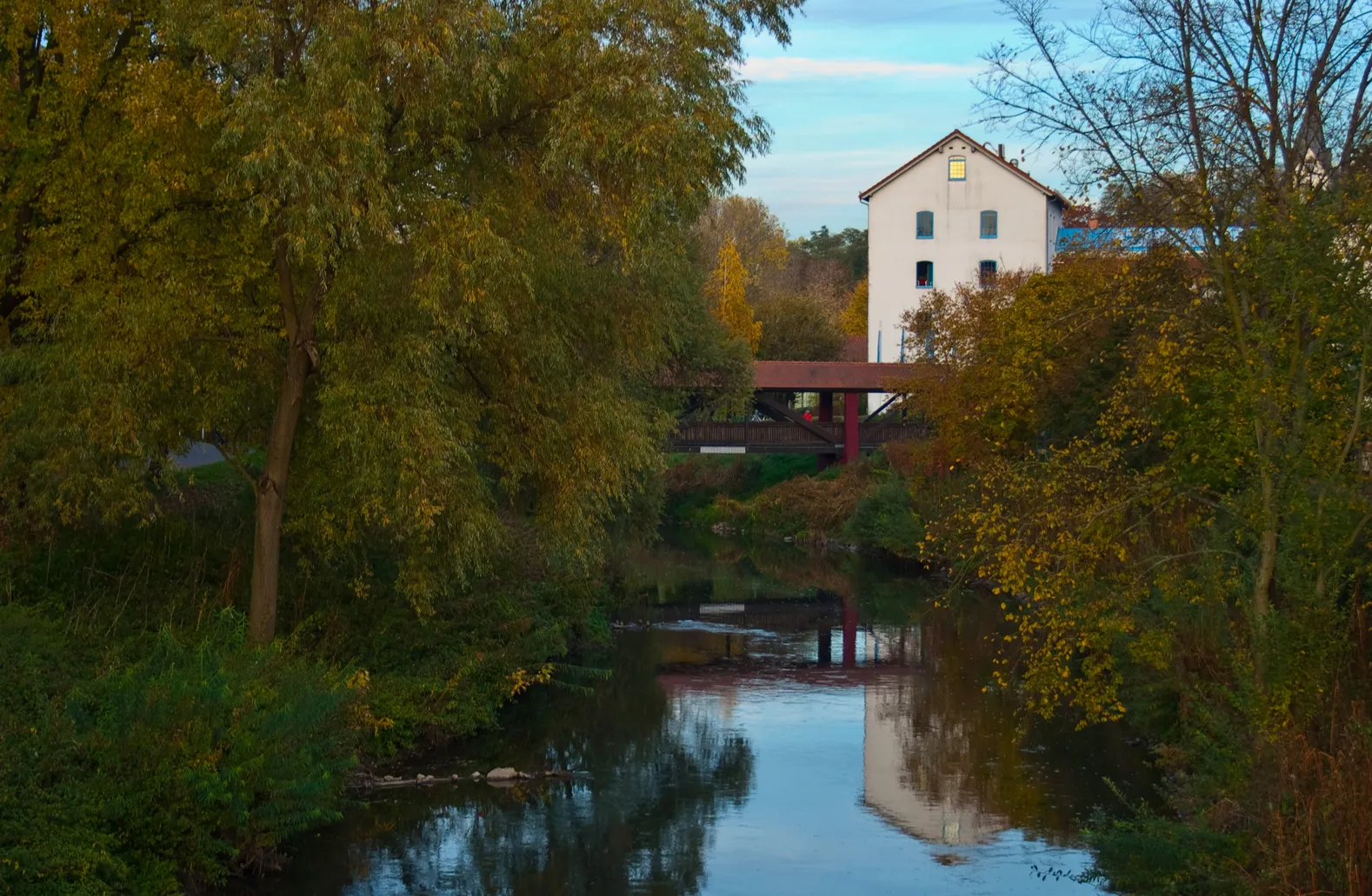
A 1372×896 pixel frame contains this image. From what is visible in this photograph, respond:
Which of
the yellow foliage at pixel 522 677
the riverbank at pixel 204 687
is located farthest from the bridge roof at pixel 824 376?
the yellow foliage at pixel 522 677

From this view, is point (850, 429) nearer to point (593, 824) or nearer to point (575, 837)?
point (593, 824)

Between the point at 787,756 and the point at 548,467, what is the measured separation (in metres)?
5.03

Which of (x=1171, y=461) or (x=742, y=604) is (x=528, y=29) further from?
(x=742, y=604)

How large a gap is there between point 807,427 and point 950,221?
1514cm

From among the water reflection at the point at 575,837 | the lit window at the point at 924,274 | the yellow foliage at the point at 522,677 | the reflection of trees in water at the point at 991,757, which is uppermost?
the lit window at the point at 924,274

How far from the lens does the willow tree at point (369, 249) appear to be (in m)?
14.7

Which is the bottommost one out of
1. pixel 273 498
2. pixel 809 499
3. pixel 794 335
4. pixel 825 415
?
pixel 809 499

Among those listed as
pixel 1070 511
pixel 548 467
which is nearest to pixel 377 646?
pixel 548 467

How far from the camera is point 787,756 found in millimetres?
18172

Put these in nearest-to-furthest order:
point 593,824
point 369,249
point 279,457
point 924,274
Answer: point 593,824 → point 369,249 → point 279,457 → point 924,274

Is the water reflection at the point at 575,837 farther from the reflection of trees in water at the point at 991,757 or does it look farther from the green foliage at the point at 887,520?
the green foliage at the point at 887,520

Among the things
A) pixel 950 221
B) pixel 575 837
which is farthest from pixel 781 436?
pixel 575 837

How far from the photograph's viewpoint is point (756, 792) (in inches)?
650

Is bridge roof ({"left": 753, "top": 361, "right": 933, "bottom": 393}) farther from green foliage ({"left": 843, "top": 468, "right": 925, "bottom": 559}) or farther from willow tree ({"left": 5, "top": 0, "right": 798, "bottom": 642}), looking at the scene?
willow tree ({"left": 5, "top": 0, "right": 798, "bottom": 642})
